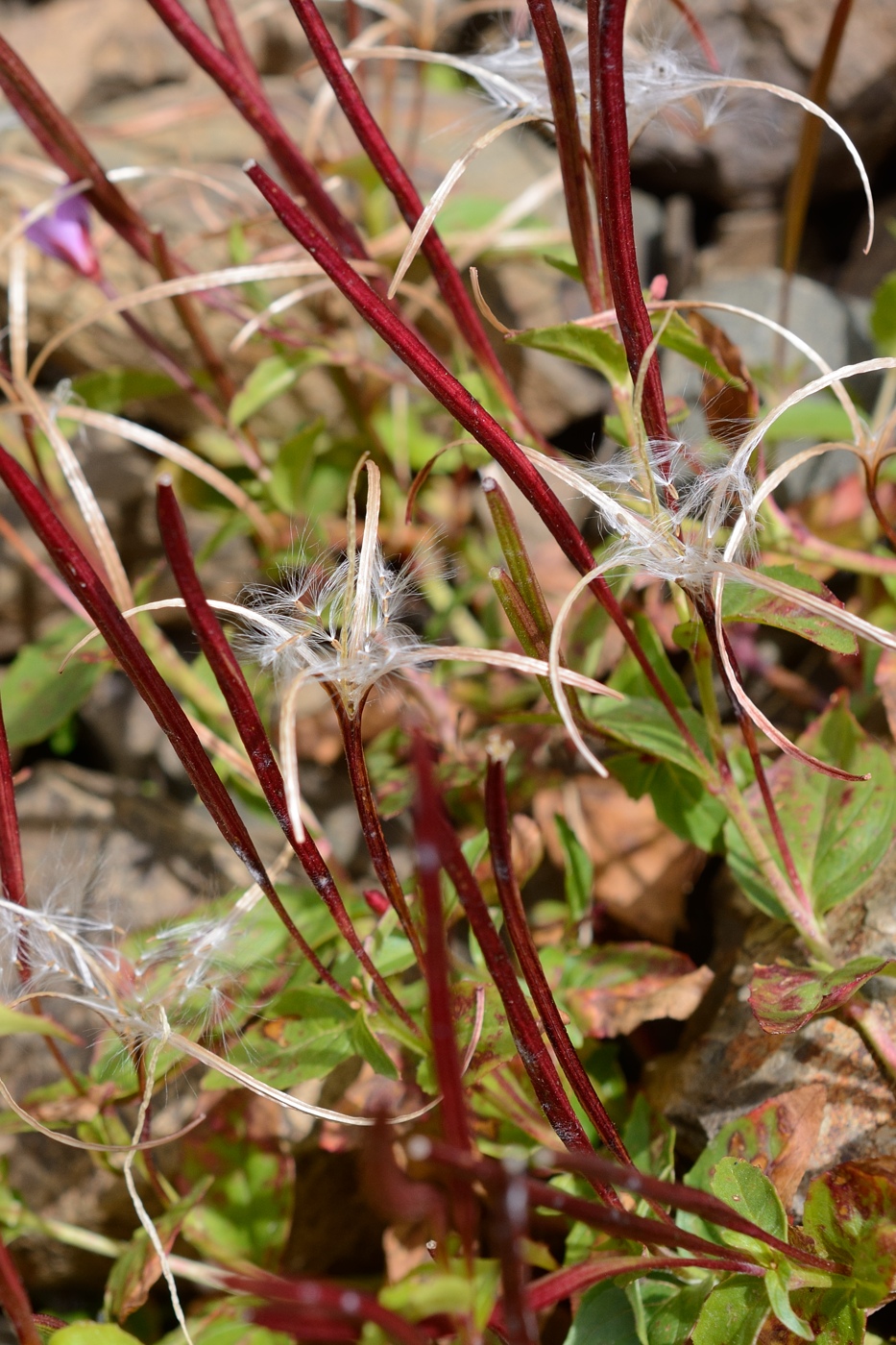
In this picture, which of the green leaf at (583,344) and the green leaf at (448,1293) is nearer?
the green leaf at (448,1293)

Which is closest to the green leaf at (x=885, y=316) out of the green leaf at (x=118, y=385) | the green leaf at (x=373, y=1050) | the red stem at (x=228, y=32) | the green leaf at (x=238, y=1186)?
the red stem at (x=228, y=32)

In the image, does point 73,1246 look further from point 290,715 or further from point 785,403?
point 785,403

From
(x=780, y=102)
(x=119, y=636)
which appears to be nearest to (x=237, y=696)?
(x=119, y=636)

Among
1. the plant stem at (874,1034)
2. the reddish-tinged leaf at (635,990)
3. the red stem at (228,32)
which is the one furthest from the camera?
the red stem at (228,32)

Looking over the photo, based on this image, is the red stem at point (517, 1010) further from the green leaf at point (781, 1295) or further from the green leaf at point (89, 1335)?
the green leaf at point (89, 1335)

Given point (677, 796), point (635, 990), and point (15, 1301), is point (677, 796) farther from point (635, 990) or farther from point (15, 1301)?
point (15, 1301)

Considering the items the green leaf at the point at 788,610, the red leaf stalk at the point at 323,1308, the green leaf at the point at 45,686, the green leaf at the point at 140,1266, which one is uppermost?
the green leaf at the point at 788,610
